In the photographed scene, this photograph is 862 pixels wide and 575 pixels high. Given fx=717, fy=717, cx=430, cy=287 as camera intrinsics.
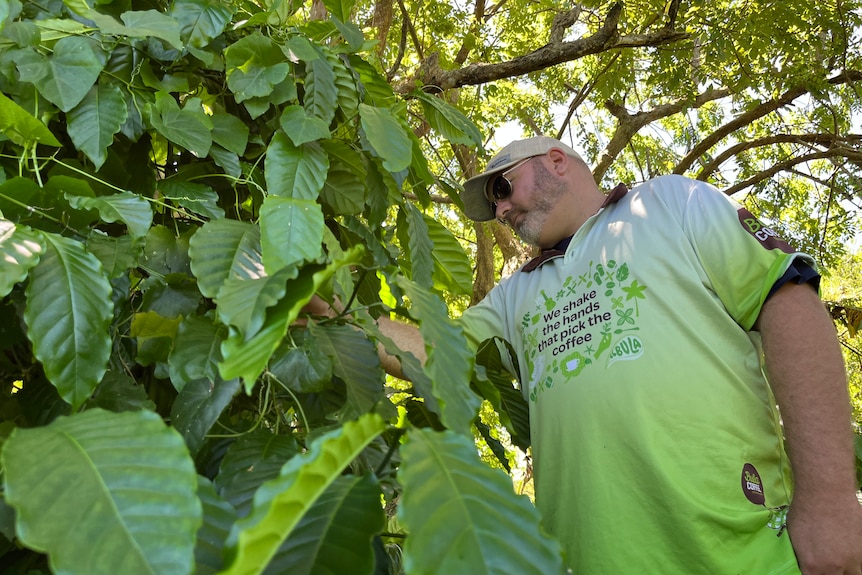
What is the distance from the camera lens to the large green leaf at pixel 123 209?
725 mm

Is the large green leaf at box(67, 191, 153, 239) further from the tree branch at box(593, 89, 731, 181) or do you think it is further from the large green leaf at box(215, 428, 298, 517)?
the tree branch at box(593, 89, 731, 181)

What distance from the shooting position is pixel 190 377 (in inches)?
28.1

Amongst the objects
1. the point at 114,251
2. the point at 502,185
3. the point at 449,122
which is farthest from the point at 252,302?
the point at 502,185

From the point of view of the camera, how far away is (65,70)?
833mm

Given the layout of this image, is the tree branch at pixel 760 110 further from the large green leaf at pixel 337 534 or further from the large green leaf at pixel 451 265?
the large green leaf at pixel 337 534

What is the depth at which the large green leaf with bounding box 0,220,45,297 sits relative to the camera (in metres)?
0.59

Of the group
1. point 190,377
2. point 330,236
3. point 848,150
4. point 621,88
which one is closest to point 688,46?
point 621,88

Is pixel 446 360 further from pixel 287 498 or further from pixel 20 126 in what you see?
pixel 20 126

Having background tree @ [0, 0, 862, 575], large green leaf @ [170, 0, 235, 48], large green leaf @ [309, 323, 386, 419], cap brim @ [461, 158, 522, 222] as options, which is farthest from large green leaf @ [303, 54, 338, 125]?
cap brim @ [461, 158, 522, 222]

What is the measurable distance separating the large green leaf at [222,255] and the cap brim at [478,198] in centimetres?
126

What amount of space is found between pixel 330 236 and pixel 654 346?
2.44ft

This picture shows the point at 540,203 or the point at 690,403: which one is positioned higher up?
the point at 540,203

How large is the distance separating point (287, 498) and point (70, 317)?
35cm

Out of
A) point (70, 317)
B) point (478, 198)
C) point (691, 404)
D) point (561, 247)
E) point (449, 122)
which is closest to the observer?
point (70, 317)
